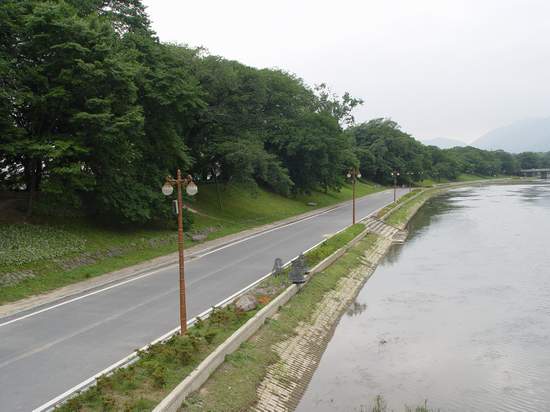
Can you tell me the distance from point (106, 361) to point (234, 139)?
99.8 ft

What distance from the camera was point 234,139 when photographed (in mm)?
42406

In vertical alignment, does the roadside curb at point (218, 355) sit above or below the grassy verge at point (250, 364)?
above

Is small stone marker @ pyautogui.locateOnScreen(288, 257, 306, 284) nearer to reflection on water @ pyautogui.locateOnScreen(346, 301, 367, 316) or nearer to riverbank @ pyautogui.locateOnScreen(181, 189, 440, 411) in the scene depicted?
riverbank @ pyautogui.locateOnScreen(181, 189, 440, 411)

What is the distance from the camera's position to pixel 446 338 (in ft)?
64.4

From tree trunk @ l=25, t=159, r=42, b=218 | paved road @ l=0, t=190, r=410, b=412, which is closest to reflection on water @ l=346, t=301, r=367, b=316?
paved road @ l=0, t=190, r=410, b=412

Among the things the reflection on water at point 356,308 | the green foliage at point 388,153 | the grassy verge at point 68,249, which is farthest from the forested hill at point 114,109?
the green foliage at point 388,153

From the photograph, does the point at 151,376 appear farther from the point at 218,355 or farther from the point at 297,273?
the point at 297,273

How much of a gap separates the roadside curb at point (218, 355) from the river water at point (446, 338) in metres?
2.54

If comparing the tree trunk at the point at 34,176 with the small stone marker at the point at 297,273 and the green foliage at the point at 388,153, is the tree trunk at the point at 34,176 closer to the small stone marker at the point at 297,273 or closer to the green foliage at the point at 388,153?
the small stone marker at the point at 297,273

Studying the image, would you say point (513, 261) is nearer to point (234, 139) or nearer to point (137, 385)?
point (234, 139)

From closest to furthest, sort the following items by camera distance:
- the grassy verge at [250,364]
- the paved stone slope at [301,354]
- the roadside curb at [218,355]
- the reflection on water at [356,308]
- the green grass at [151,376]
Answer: the green grass at [151,376] < the roadside curb at [218,355] < the grassy verge at [250,364] < the paved stone slope at [301,354] < the reflection on water at [356,308]

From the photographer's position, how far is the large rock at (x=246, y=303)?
1831 centimetres

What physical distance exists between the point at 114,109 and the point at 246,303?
14.5m

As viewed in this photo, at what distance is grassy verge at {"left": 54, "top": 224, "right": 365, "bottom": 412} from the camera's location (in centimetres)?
1090
